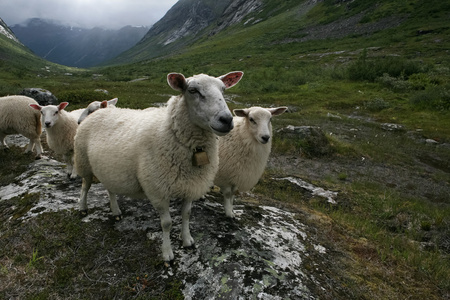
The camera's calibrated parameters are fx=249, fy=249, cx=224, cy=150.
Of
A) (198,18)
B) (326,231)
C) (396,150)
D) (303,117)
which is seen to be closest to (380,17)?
(303,117)

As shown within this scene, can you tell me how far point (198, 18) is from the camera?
176375mm

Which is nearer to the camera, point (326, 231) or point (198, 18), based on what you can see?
point (326, 231)

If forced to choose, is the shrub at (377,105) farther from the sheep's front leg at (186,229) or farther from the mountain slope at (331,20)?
the mountain slope at (331,20)

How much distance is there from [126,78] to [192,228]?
43930 millimetres

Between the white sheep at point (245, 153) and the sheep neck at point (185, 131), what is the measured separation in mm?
1524

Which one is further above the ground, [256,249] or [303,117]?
[256,249]

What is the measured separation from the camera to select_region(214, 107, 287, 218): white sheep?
4.65 metres

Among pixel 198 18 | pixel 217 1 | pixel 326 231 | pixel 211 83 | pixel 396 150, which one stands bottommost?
pixel 396 150

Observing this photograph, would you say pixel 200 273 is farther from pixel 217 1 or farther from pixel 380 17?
pixel 217 1

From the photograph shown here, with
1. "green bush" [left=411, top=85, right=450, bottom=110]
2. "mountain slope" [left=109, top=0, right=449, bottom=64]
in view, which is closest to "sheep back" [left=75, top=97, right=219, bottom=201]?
"green bush" [left=411, top=85, right=450, bottom=110]

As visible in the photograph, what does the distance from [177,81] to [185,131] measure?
63 centimetres

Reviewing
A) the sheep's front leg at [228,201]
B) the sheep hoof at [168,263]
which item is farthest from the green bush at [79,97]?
the sheep hoof at [168,263]

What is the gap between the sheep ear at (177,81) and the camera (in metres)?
2.95

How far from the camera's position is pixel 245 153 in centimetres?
495
